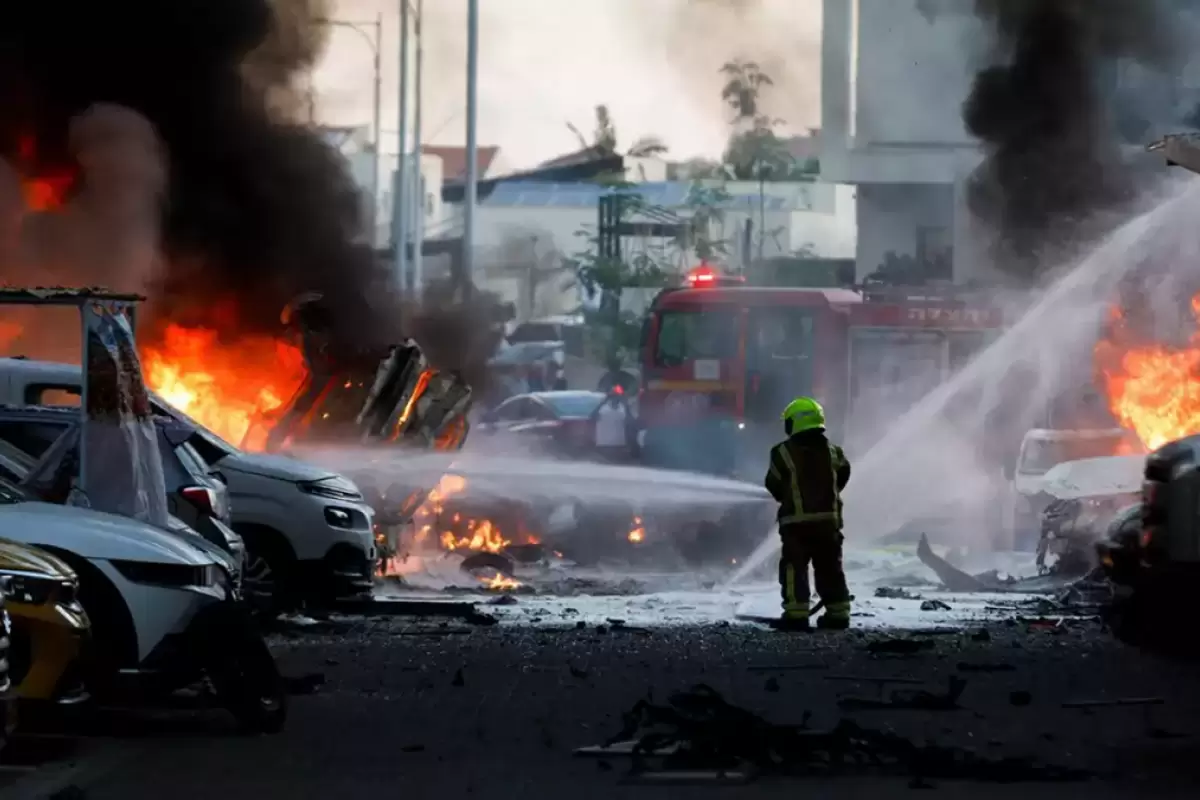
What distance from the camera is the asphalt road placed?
7832 mm

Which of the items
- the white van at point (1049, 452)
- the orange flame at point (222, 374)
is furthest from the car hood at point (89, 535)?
the white van at point (1049, 452)

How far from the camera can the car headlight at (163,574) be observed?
29.5 ft

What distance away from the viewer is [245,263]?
77.6 ft

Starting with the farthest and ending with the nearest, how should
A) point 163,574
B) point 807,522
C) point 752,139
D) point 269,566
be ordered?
point 752,139 < point 269,566 < point 807,522 < point 163,574

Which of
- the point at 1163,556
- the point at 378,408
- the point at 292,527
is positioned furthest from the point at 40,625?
the point at 378,408

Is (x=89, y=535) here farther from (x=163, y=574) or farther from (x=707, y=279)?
(x=707, y=279)

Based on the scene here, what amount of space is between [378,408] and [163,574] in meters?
10.9

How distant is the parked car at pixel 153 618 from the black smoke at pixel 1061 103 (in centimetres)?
1933

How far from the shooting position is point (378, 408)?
1991 cm

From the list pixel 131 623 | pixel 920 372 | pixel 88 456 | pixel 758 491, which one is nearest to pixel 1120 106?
pixel 920 372

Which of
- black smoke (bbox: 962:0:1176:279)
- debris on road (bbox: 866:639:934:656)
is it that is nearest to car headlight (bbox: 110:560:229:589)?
debris on road (bbox: 866:639:934:656)

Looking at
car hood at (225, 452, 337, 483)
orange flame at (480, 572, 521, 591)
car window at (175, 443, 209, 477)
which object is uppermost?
car window at (175, 443, 209, 477)

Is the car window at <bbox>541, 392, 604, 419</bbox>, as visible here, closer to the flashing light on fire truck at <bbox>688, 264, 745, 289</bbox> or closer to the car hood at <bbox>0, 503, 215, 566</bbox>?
the flashing light on fire truck at <bbox>688, 264, 745, 289</bbox>

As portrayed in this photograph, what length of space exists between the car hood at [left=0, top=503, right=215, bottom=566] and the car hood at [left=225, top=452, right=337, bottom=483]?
4.77 m
